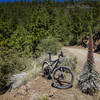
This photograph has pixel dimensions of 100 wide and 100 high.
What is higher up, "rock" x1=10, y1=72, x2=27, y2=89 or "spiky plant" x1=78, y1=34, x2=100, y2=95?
"spiky plant" x1=78, y1=34, x2=100, y2=95

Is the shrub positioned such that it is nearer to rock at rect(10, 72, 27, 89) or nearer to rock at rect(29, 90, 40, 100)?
rock at rect(10, 72, 27, 89)

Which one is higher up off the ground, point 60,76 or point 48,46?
point 48,46

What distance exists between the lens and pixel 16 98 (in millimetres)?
4434

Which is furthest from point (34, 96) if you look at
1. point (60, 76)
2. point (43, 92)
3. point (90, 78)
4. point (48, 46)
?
point (48, 46)

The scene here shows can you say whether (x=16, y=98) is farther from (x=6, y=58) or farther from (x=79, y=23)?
(x=79, y=23)

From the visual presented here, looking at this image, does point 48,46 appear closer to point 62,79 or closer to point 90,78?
point 62,79

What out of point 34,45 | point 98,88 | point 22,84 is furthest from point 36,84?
point 34,45

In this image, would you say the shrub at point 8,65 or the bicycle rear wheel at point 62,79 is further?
the shrub at point 8,65

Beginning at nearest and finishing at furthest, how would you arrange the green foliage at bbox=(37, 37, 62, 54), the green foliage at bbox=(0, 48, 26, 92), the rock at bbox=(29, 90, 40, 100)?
the rock at bbox=(29, 90, 40, 100)
the green foliage at bbox=(0, 48, 26, 92)
the green foliage at bbox=(37, 37, 62, 54)

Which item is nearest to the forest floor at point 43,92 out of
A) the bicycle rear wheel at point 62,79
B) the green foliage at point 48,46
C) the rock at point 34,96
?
the rock at point 34,96

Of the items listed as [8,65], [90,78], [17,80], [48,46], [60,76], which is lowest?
[17,80]

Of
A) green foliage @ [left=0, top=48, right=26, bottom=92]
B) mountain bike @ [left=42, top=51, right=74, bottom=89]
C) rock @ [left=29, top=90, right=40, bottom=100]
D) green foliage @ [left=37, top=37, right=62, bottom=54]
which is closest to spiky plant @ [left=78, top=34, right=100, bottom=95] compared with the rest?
mountain bike @ [left=42, top=51, right=74, bottom=89]

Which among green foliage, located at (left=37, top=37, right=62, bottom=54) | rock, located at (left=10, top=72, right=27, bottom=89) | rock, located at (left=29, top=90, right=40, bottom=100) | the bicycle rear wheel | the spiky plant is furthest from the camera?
green foliage, located at (left=37, top=37, right=62, bottom=54)

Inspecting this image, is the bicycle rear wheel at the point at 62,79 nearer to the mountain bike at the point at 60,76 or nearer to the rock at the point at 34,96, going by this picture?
the mountain bike at the point at 60,76
